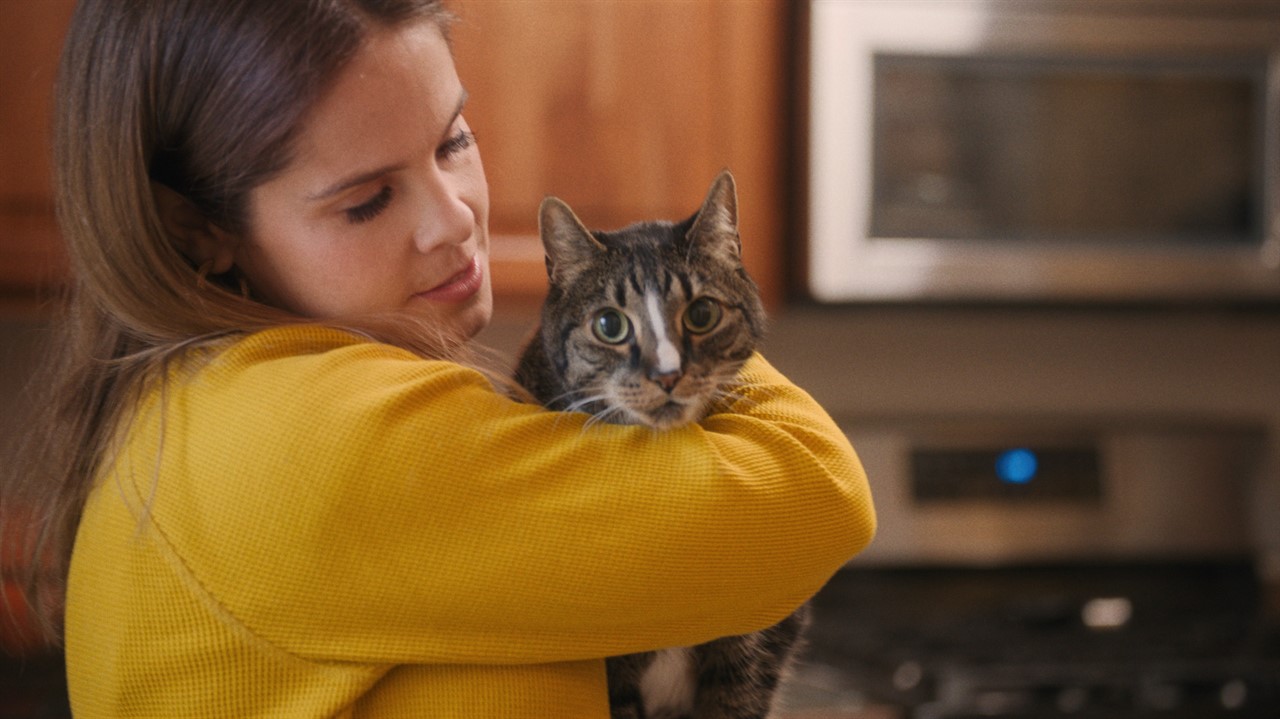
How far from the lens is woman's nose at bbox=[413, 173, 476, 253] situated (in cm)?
78

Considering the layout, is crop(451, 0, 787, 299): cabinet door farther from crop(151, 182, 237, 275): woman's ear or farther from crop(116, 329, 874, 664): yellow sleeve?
crop(116, 329, 874, 664): yellow sleeve

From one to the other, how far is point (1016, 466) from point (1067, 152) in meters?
0.62

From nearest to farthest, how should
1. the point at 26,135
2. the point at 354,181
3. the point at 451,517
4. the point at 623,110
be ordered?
1. the point at 451,517
2. the point at 354,181
3. the point at 26,135
4. the point at 623,110

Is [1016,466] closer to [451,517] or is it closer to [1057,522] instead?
[1057,522]

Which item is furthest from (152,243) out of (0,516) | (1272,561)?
(1272,561)

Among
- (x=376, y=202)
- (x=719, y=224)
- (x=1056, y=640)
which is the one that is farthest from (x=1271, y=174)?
(x=376, y=202)

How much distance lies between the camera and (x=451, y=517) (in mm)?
647

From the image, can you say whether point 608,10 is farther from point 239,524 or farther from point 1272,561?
point 1272,561

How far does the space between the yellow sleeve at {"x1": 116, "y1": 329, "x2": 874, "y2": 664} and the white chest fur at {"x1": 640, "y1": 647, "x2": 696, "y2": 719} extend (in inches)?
5.6

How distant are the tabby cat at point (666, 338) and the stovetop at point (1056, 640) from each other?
0.66 metres

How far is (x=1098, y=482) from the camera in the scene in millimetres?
2146

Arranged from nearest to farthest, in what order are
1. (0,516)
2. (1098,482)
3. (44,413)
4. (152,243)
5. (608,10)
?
(152,243) → (44,413) → (0,516) → (608,10) → (1098,482)

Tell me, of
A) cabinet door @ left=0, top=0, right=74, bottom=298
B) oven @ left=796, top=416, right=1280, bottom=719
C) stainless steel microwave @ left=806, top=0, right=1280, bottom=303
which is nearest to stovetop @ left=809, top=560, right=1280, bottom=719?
oven @ left=796, top=416, right=1280, bottom=719

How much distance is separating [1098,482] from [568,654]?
1.75 m
